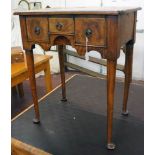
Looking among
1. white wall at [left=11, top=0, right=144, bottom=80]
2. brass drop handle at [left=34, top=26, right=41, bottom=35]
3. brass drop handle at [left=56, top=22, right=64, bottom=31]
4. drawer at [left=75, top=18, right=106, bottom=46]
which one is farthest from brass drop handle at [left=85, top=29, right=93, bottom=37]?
white wall at [left=11, top=0, right=144, bottom=80]

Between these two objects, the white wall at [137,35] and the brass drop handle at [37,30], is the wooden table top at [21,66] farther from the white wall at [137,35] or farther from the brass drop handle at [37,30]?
the white wall at [137,35]

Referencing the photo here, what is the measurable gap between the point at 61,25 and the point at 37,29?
0.12m

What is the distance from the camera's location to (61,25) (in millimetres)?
841

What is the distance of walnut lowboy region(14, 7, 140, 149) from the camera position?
2.46 feet

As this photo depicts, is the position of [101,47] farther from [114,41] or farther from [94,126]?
[94,126]

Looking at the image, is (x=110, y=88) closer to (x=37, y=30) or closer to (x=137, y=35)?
(x=37, y=30)

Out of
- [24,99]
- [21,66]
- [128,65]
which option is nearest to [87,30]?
[128,65]

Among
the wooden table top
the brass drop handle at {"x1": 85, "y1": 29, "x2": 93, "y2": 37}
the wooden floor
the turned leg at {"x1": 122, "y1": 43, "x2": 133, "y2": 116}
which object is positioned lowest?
the wooden floor

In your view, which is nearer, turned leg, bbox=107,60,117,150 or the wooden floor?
turned leg, bbox=107,60,117,150

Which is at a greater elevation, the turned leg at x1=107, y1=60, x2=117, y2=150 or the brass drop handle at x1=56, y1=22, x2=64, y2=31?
the brass drop handle at x1=56, y1=22, x2=64, y2=31

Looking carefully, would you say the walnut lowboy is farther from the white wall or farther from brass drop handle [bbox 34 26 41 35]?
the white wall

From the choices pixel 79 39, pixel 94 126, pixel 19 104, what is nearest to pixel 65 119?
pixel 94 126
